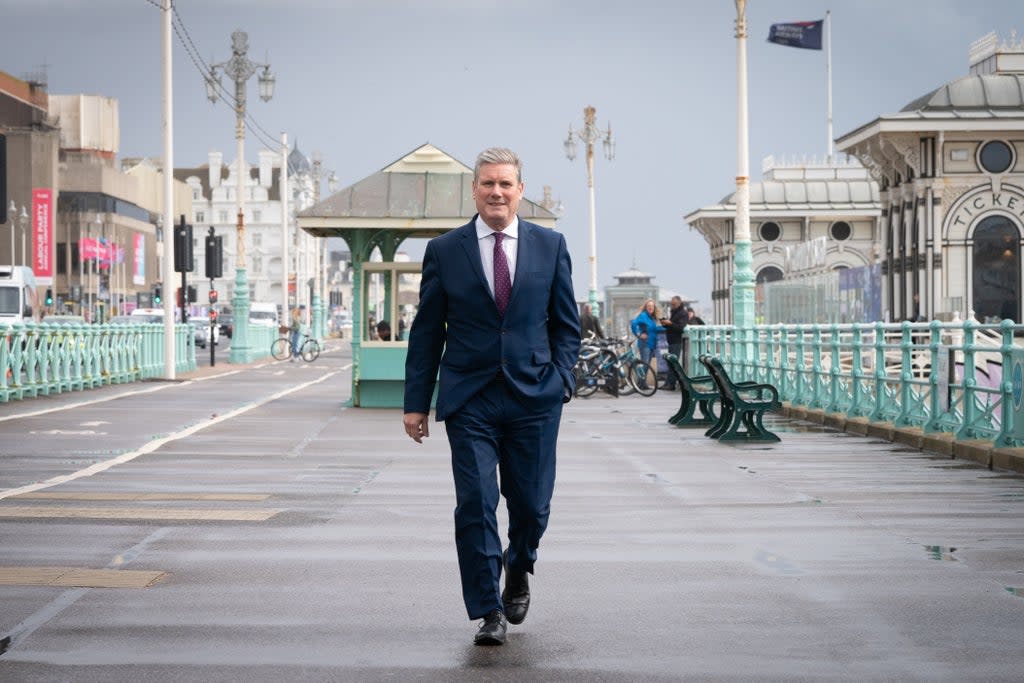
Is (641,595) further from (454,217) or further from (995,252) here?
(995,252)

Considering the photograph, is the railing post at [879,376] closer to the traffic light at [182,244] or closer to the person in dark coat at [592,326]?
the person in dark coat at [592,326]

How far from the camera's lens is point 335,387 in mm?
35156

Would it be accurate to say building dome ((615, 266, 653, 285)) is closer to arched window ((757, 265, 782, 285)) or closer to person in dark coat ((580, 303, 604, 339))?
arched window ((757, 265, 782, 285))

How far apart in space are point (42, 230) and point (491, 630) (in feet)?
395

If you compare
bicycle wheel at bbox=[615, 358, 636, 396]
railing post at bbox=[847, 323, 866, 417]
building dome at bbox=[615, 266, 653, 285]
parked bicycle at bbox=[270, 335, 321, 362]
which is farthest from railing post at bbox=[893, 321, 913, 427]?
building dome at bbox=[615, 266, 653, 285]

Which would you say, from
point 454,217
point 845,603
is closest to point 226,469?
point 845,603

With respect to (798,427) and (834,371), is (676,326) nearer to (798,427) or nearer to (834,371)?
(834,371)

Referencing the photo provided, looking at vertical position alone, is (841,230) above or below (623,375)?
above

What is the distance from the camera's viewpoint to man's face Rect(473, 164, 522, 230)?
6.97 m

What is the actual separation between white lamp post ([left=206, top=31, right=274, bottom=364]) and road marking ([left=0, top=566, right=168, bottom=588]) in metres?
42.0

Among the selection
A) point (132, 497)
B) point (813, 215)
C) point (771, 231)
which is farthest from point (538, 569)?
point (771, 231)

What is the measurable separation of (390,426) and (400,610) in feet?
46.1

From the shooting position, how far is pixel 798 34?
138 ft

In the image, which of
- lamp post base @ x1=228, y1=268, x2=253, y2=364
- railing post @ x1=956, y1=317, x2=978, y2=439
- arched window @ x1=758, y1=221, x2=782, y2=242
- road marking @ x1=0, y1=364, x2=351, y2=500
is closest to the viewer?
road marking @ x1=0, y1=364, x2=351, y2=500
